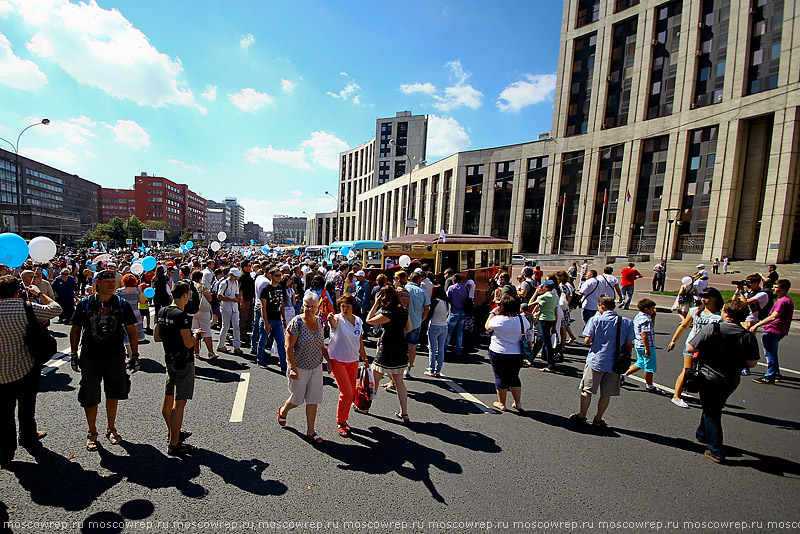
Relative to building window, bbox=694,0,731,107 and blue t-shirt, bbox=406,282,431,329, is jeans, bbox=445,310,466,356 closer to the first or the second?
blue t-shirt, bbox=406,282,431,329

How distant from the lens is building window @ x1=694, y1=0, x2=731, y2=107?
32719 millimetres

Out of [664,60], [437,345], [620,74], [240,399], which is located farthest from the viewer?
[620,74]

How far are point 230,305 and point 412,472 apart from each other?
5.51m

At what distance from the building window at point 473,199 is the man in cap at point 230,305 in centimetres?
4403

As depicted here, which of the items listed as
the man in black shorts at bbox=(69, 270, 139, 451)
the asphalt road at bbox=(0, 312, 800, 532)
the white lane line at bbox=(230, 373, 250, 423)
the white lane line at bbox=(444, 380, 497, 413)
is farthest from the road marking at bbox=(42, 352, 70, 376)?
the white lane line at bbox=(444, 380, 497, 413)

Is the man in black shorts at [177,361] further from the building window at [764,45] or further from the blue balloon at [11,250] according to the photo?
the building window at [764,45]

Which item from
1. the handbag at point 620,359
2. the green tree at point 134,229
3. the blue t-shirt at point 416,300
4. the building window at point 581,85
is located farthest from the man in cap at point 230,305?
the green tree at point 134,229

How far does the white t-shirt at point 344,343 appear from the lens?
14.0 feet

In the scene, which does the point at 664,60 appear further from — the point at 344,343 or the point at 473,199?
the point at 344,343

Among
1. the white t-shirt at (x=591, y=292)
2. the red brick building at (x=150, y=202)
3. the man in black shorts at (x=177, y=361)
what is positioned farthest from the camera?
the red brick building at (x=150, y=202)

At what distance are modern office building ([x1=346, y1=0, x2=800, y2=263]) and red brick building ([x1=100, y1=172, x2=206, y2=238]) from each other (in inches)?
4470

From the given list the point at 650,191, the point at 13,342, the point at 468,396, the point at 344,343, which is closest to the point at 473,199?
the point at 650,191

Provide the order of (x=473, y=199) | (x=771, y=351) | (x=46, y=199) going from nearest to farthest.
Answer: (x=771, y=351) < (x=473, y=199) < (x=46, y=199)

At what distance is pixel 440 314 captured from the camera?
6.34 metres
